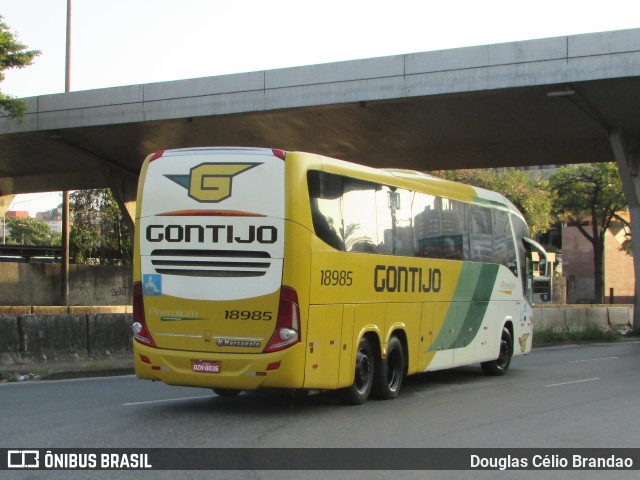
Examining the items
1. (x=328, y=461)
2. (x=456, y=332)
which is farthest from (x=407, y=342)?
(x=328, y=461)

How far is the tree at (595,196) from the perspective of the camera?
5684 cm

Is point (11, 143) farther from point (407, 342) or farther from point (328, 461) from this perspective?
point (328, 461)

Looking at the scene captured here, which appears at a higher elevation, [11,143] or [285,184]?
[11,143]

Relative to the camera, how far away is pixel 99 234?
49.4m

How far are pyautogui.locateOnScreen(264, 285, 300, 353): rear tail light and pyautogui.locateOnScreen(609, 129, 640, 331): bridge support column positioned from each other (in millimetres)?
24563

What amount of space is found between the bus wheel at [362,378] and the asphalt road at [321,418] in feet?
0.60

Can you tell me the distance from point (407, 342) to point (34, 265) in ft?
91.9

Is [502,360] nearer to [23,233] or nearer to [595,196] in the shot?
[595,196]

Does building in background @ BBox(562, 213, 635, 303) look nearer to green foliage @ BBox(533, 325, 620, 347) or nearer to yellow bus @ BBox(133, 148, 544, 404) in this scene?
green foliage @ BBox(533, 325, 620, 347)

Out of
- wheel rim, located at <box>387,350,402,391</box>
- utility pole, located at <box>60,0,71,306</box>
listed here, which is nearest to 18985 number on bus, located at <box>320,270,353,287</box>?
wheel rim, located at <box>387,350,402,391</box>

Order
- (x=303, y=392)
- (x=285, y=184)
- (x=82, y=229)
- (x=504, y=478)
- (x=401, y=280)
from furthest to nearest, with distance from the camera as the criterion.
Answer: (x=82, y=229)
(x=401, y=280)
(x=303, y=392)
(x=285, y=184)
(x=504, y=478)

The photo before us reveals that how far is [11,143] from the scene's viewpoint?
38.7 m

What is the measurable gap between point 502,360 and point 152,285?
28.7 feet

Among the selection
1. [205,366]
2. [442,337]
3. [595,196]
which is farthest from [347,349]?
[595,196]
